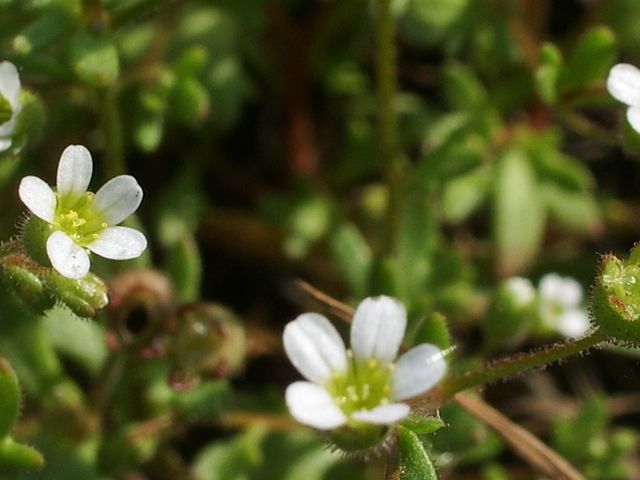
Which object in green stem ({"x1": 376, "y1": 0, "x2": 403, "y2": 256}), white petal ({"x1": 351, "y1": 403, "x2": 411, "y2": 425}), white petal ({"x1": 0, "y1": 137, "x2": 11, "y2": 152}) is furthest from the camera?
green stem ({"x1": 376, "y1": 0, "x2": 403, "y2": 256})

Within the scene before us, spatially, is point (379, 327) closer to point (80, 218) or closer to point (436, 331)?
point (436, 331)

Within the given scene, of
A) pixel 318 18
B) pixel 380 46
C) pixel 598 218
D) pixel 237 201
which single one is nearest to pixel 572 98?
pixel 380 46

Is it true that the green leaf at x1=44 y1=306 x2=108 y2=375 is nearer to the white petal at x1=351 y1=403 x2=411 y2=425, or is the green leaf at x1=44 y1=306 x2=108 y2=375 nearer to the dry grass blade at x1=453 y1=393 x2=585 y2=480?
the dry grass blade at x1=453 y1=393 x2=585 y2=480

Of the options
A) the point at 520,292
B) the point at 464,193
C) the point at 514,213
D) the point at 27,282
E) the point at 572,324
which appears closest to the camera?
the point at 27,282

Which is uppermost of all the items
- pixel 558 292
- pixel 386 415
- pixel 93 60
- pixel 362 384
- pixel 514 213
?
pixel 514 213

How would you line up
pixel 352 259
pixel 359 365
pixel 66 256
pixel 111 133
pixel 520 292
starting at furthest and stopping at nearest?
1. pixel 352 259
2. pixel 520 292
3. pixel 111 133
4. pixel 359 365
5. pixel 66 256

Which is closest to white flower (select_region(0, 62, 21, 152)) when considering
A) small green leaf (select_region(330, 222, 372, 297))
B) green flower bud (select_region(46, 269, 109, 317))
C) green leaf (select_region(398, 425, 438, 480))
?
green flower bud (select_region(46, 269, 109, 317))

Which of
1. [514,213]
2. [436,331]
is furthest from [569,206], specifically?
[436,331]
